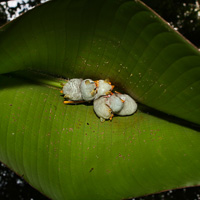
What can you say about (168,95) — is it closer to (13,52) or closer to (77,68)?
(77,68)

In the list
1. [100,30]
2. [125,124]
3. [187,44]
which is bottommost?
[125,124]

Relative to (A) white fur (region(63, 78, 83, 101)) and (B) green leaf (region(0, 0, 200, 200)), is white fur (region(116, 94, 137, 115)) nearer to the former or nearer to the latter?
(B) green leaf (region(0, 0, 200, 200))

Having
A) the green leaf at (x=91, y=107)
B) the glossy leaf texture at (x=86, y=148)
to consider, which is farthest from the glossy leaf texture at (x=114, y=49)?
the glossy leaf texture at (x=86, y=148)

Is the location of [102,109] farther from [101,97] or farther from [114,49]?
[114,49]

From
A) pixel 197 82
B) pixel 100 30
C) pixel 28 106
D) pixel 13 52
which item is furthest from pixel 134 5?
pixel 28 106

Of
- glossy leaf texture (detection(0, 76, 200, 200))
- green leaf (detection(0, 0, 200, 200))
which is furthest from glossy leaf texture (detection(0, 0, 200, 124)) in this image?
glossy leaf texture (detection(0, 76, 200, 200))

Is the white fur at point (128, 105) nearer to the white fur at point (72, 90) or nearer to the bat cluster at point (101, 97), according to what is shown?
the bat cluster at point (101, 97)
